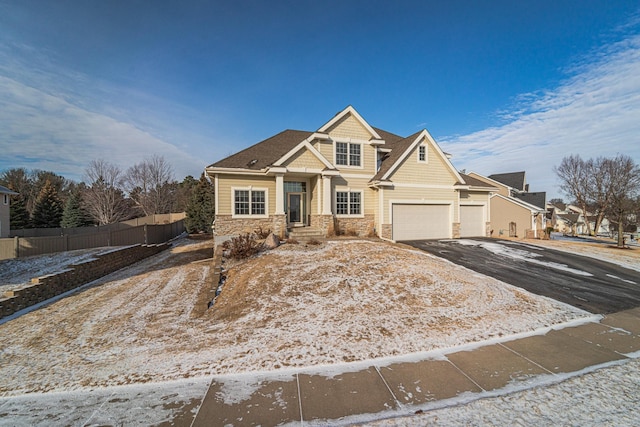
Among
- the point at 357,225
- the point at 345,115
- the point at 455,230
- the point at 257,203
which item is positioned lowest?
the point at 455,230

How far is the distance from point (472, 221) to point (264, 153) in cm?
1415

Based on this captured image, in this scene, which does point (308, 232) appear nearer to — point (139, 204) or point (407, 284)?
point (407, 284)

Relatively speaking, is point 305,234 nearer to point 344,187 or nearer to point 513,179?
point 344,187

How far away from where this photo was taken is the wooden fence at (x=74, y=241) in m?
12.8

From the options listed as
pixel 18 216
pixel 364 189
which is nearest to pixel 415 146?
pixel 364 189

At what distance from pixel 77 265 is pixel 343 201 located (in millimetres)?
12086

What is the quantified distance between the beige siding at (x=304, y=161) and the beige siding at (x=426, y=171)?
14.5ft

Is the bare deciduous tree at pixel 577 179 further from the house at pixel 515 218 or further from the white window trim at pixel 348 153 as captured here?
the white window trim at pixel 348 153

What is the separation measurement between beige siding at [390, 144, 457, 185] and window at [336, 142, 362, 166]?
7.76 feet

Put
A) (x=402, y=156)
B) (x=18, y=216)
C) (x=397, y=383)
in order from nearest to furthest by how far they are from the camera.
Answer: (x=397, y=383) → (x=402, y=156) → (x=18, y=216)

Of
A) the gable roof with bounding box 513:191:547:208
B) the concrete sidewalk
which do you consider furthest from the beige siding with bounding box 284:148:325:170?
the gable roof with bounding box 513:191:547:208

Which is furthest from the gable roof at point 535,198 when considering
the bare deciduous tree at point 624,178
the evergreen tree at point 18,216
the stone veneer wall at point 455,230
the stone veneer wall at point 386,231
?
the evergreen tree at point 18,216

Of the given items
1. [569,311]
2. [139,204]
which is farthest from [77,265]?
[139,204]

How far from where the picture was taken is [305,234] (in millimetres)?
13844
